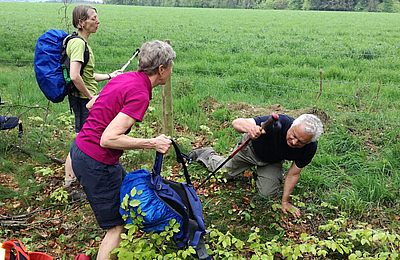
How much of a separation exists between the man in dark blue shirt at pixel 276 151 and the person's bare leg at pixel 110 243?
1468 millimetres

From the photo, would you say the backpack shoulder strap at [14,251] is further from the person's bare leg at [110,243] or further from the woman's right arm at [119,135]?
the woman's right arm at [119,135]

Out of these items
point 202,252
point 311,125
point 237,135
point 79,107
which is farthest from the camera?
point 237,135

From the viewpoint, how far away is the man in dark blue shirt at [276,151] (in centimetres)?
387

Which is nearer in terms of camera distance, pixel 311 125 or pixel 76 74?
pixel 311 125

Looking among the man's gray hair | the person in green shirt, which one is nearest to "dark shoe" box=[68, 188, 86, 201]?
the person in green shirt

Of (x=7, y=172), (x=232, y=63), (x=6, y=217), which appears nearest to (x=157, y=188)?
(x=6, y=217)

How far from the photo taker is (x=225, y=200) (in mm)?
4605

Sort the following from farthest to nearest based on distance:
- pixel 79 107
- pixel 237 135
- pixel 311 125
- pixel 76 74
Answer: pixel 237 135, pixel 79 107, pixel 76 74, pixel 311 125

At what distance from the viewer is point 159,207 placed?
10.00 feet

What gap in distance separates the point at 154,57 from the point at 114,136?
24.8 inches

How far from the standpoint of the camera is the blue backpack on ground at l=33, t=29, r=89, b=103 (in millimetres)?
4301

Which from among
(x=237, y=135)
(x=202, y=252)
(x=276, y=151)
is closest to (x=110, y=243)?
(x=202, y=252)

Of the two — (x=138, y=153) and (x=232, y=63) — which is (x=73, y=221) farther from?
(x=232, y=63)

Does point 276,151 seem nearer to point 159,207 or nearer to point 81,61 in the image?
point 159,207
